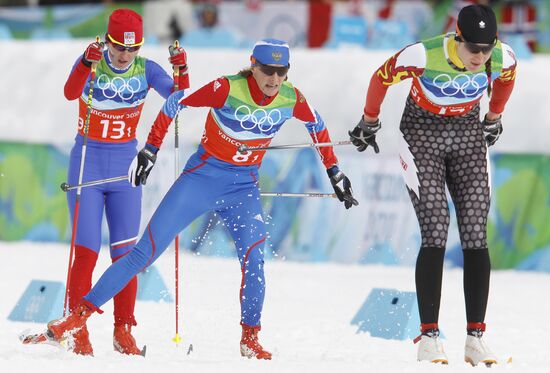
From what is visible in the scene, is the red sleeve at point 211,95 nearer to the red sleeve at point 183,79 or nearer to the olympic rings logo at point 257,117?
the olympic rings logo at point 257,117

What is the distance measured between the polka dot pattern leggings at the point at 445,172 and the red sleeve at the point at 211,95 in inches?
38.5

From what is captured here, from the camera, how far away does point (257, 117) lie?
20.3 ft

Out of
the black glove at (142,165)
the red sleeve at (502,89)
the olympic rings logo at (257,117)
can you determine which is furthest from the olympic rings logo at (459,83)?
the black glove at (142,165)

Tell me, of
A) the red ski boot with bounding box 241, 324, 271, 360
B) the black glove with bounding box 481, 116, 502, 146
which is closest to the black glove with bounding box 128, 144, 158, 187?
the red ski boot with bounding box 241, 324, 271, 360

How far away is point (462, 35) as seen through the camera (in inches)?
229

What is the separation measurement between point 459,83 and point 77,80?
7.17 ft

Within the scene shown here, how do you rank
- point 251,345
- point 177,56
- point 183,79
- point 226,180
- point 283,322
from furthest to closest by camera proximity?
point 283,322 < point 183,79 < point 177,56 < point 251,345 < point 226,180

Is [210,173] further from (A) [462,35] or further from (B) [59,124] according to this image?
(B) [59,124]

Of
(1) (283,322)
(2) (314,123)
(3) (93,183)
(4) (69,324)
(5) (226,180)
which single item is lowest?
(1) (283,322)

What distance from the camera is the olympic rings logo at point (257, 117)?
20.2 feet

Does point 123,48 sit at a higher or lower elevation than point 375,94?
higher

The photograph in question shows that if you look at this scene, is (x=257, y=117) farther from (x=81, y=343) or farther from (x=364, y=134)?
(x=81, y=343)

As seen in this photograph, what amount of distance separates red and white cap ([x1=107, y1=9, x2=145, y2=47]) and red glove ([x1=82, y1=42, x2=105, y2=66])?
3.3 inches

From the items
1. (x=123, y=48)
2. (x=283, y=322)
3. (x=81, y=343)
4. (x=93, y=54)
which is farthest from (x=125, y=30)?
(x=283, y=322)
